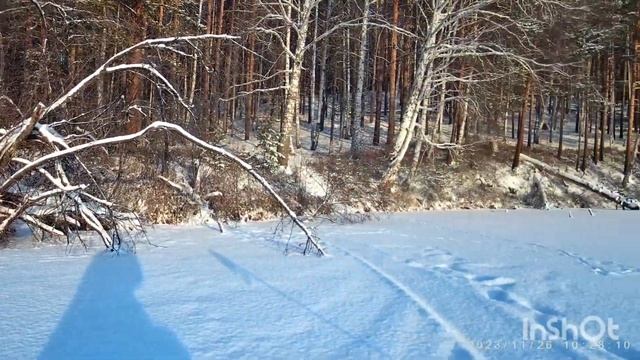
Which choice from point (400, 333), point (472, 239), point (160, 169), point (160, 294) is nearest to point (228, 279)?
point (160, 294)

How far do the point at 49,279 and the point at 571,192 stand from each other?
2303 cm

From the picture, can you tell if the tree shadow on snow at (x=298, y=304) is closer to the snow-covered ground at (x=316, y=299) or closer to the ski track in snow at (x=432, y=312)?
the snow-covered ground at (x=316, y=299)

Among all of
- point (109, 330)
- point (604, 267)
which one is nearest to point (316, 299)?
point (109, 330)

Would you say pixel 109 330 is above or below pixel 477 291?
below

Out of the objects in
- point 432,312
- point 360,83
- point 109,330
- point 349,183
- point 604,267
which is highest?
point 360,83

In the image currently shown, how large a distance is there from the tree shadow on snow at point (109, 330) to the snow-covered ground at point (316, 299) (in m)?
0.01

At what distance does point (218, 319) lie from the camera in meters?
5.11

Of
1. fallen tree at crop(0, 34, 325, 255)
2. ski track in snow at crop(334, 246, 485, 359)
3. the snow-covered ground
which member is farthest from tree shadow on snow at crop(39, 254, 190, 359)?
ski track in snow at crop(334, 246, 485, 359)

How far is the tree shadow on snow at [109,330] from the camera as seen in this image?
4215 millimetres

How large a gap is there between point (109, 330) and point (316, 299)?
2254 millimetres

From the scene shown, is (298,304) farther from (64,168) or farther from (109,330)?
(64,168)

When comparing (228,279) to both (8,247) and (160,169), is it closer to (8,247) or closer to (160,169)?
(8,247)

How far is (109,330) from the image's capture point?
4746mm

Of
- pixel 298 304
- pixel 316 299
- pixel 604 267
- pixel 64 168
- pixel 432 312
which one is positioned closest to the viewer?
pixel 432 312
